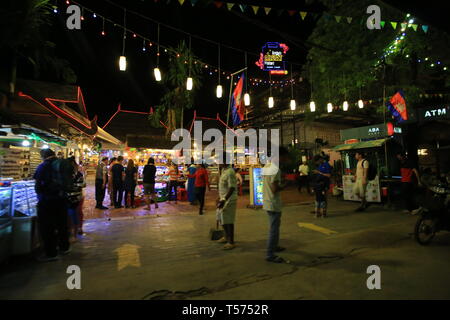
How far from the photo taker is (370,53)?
866cm

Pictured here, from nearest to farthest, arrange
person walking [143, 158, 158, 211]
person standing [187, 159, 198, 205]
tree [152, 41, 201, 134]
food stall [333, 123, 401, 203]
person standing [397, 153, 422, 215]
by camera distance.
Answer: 1. person standing [397, 153, 422, 215]
2. person walking [143, 158, 158, 211]
3. food stall [333, 123, 401, 203]
4. person standing [187, 159, 198, 205]
5. tree [152, 41, 201, 134]

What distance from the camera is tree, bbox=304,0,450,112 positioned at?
754cm

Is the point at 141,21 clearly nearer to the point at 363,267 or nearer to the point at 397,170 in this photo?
the point at 363,267

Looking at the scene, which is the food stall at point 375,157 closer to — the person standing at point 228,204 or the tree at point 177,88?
the person standing at point 228,204

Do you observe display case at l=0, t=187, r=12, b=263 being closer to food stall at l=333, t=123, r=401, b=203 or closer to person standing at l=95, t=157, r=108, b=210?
person standing at l=95, t=157, r=108, b=210

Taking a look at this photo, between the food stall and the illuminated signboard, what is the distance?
41.4 ft

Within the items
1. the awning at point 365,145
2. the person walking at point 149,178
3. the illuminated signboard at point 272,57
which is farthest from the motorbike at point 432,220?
the illuminated signboard at point 272,57

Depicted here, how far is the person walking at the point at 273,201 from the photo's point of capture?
418 cm

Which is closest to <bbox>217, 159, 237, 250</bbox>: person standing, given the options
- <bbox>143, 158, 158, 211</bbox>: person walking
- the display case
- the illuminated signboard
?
the display case

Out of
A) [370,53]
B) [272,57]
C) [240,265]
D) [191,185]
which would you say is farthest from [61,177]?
[272,57]

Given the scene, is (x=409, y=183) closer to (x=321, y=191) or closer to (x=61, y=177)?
(x=321, y=191)

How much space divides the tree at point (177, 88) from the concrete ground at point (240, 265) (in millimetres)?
8859
